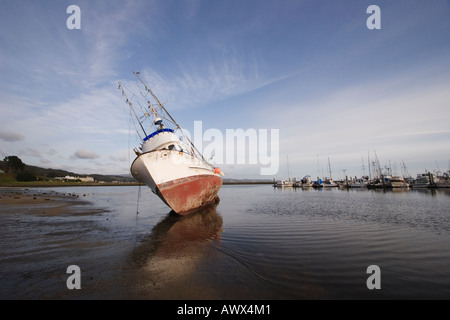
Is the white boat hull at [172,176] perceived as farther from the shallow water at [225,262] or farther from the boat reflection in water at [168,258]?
the shallow water at [225,262]

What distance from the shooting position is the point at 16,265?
569cm

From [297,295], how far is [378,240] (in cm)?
688

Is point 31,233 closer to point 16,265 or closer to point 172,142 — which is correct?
point 16,265

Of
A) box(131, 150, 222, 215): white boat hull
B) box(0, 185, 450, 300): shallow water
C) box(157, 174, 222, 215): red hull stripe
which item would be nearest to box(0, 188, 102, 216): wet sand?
box(0, 185, 450, 300): shallow water

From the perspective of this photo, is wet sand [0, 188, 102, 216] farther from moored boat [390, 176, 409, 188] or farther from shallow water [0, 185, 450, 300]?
moored boat [390, 176, 409, 188]

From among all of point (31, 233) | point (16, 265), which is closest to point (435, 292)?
point (16, 265)

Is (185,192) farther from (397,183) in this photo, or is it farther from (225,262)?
(397,183)

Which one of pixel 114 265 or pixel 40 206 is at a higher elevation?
pixel 114 265

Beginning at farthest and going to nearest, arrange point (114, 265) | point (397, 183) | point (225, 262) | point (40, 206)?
point (397, 183) < point (40, 206) < point (225, 262) < point (114, 265)

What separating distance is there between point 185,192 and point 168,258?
848cm

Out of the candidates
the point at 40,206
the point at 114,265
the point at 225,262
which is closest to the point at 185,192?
the point at 114,265

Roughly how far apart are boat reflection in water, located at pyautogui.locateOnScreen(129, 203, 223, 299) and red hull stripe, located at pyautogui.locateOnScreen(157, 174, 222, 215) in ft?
9.46

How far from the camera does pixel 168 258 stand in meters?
6.61

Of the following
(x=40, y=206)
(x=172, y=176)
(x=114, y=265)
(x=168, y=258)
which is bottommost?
(x=40, y=206)
